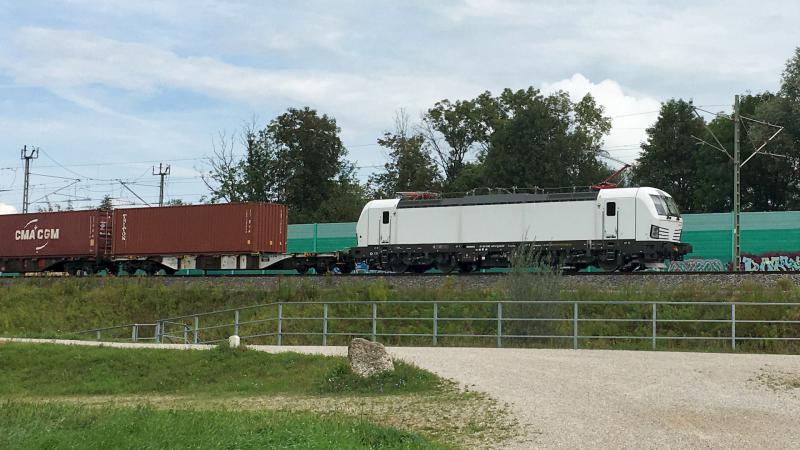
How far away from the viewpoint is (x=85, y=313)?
119 ft

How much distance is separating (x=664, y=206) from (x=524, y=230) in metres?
4.98

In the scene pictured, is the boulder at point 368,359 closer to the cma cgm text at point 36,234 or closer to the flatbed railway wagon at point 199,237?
the flatbed railway wagon at point 199,237

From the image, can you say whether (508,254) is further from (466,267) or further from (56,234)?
(56,234)

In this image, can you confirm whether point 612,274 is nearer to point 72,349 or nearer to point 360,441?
point 72,349

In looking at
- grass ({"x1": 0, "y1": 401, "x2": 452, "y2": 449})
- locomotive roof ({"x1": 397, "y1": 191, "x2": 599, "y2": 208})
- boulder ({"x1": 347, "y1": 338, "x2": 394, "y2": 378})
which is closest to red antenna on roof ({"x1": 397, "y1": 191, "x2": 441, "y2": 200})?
locomotive roof ({"x1": 397, "y1": 191, "x2": 599, "y2": 208})

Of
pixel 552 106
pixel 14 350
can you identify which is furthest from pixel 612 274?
pixel 552 106

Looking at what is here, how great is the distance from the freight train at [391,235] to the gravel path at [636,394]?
10404mm

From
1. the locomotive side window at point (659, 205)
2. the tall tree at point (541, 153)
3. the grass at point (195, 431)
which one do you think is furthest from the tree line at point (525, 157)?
the grass at point (195, 431)

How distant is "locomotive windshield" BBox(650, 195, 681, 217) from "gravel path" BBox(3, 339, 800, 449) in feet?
39.9

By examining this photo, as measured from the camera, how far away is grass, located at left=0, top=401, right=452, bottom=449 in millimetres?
9898

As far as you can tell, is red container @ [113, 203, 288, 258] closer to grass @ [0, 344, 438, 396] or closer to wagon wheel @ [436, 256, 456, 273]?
wagon wheel @ [436, 256, 456, 273]

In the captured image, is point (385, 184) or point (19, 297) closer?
point (19, 297)

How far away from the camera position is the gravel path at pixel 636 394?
11016 mm

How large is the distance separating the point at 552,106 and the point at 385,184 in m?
17.3
